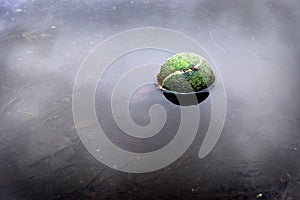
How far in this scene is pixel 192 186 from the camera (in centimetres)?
321

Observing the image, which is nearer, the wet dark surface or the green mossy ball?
the wet dark surface

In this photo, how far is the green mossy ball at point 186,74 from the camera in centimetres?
409

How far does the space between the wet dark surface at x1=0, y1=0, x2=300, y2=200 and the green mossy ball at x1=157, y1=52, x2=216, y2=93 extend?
0.66 ft

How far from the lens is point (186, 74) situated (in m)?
4.09

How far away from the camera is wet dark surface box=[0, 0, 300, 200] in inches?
128

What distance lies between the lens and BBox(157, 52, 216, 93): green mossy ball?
4.09 meters

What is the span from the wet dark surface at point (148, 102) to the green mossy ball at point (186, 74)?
7.9 inches

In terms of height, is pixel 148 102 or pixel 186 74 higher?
pixel 186 74

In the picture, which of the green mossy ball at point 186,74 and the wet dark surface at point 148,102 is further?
the green mossy ball at point 186,74

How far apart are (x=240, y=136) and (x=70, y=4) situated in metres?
3.69

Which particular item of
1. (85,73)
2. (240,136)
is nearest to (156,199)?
(240,136)

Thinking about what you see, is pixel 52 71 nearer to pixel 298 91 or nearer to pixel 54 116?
pixel 54 116

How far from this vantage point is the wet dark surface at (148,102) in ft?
10.7

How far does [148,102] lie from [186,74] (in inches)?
20.7
